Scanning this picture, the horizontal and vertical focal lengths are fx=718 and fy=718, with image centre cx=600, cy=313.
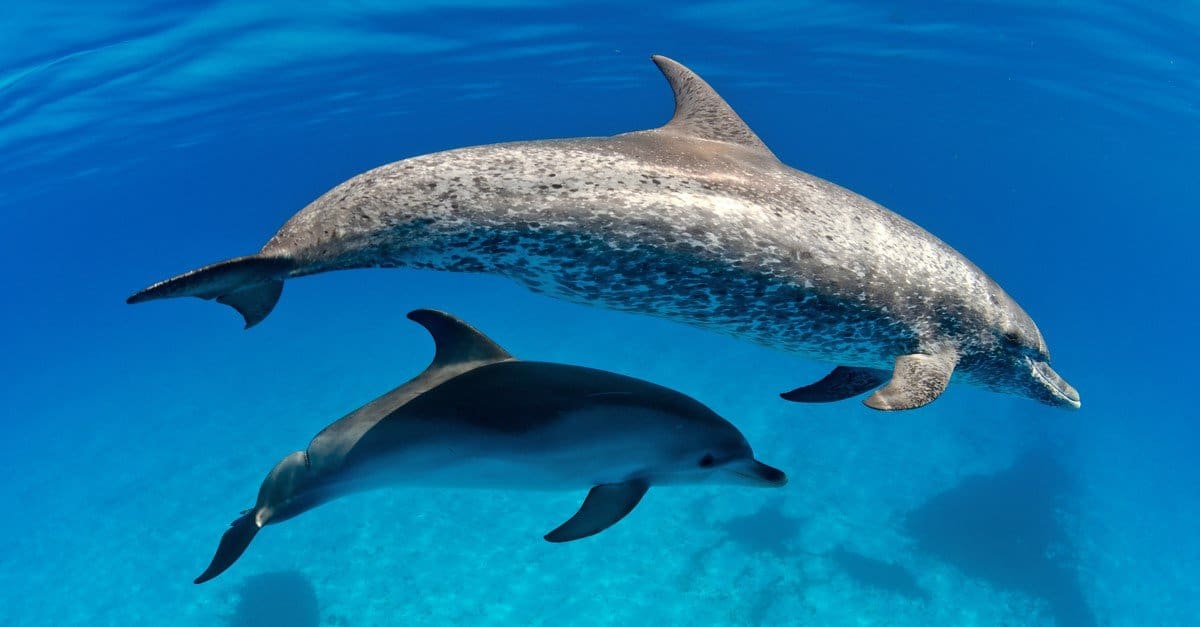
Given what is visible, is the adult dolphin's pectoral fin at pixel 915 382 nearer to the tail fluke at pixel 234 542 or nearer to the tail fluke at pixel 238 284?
the tail fluke at pixel 238 284

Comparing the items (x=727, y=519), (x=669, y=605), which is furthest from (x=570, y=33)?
(x=669, y=605)

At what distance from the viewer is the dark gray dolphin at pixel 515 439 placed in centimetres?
398

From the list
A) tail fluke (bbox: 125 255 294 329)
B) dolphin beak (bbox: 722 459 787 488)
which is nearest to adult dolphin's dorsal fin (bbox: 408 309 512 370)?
tail fluke (bbox: 125 255 294 329)

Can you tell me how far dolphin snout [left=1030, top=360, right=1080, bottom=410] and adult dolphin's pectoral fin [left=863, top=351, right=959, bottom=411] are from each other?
4.94ft

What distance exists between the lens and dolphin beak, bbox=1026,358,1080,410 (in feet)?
20.4

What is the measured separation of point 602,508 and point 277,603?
14479 millimetres

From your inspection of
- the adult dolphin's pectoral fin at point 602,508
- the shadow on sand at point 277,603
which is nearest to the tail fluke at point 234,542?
the adult dolphin's pectoral fin at point 602,508

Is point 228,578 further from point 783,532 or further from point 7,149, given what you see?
point 7,149

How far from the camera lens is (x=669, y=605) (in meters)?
15.0

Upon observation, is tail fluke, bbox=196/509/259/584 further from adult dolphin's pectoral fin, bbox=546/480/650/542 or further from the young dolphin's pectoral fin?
the young dolphin's pectoral fin

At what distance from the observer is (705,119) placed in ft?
19.7

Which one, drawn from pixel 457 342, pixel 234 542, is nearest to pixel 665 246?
pixel 457 342

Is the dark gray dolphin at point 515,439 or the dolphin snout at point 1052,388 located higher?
the dark gray dolphin at point 515,439

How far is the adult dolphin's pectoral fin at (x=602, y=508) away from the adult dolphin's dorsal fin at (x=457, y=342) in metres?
1.01
